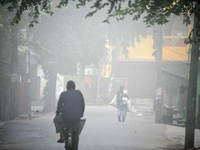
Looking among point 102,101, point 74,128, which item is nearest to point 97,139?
point 74,128

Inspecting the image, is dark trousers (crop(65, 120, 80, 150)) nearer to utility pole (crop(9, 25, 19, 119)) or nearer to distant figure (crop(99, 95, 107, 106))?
utility pole (crop(9, 25, 19, 119))

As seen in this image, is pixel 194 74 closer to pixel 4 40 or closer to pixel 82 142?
pixel 82 142

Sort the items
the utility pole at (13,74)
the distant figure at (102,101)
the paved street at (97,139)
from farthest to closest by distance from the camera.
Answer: the distant figure at (102,101)
the utility pole at (13,74)
the paved street at (97,139)

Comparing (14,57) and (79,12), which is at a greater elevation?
(79,12)

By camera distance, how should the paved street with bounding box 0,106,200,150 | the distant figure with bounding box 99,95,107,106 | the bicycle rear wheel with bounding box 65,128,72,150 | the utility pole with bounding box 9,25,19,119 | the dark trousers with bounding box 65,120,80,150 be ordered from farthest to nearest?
1. the distant figure with bounding box 99,95,107,106
2. the utility pole with bounding box 9,25,19,119
3. the paved street with bounding box 0,106,200,150
4. the dark trousers with bounding box 65,120,80,150
5. the bicycle rear wheel with bounding box 65,128,72,150

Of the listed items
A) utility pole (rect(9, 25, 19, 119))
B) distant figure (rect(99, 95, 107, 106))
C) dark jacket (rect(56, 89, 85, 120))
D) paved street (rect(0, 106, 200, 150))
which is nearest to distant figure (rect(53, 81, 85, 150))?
dark jacket (rect(56, 89, 85, 120))

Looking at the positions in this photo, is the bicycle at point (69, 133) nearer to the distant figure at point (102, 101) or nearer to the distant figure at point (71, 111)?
the distant figure at point (71, 111)

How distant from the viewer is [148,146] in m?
10.0

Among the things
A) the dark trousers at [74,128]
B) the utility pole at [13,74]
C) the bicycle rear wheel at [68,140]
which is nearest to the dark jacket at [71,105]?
the dark trousers at [74,128]

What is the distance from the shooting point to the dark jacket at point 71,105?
7.47m

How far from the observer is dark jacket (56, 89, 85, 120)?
7473mm

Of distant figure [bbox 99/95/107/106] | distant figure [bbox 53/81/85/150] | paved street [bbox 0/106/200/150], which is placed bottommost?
distant figure [bbox 99/95/107/106]

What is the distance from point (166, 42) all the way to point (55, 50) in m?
20.6

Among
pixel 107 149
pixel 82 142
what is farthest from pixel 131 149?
pixel 82 142
